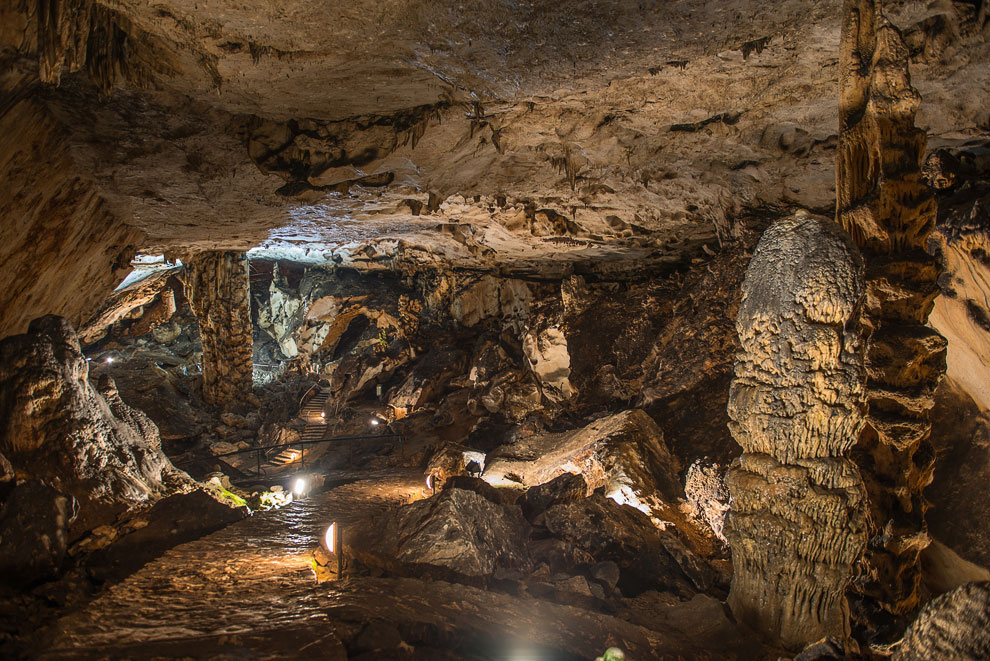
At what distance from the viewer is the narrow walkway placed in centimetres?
348

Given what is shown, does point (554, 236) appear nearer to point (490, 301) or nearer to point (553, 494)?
point (553, 494)

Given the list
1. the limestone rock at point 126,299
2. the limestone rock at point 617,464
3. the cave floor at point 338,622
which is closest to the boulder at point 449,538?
the cave floor at point 338,622

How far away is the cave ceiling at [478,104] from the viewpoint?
12.4 ft

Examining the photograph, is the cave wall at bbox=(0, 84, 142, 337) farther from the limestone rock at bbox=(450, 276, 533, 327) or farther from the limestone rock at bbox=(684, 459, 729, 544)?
the limestone rock at bbox=(450, 276, 533, 327)

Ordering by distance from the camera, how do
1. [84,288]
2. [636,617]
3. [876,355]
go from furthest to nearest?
[84,288] < [636,617] < [876,355]

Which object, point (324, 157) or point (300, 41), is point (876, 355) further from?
point (324, 157)

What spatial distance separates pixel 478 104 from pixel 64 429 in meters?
5.39

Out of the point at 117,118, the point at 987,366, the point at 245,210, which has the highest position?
the point at 117,118

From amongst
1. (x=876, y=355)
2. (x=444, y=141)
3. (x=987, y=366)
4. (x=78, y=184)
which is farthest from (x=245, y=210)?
(x=987, y=366)

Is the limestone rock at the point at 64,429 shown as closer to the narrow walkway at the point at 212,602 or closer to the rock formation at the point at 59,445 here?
the rock formation at the point at 59,445

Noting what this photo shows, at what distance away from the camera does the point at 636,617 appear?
432 cm

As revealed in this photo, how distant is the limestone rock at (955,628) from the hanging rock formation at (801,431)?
1.17 meters

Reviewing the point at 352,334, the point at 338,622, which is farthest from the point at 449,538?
the point at 352,334

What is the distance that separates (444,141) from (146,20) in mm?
2978
